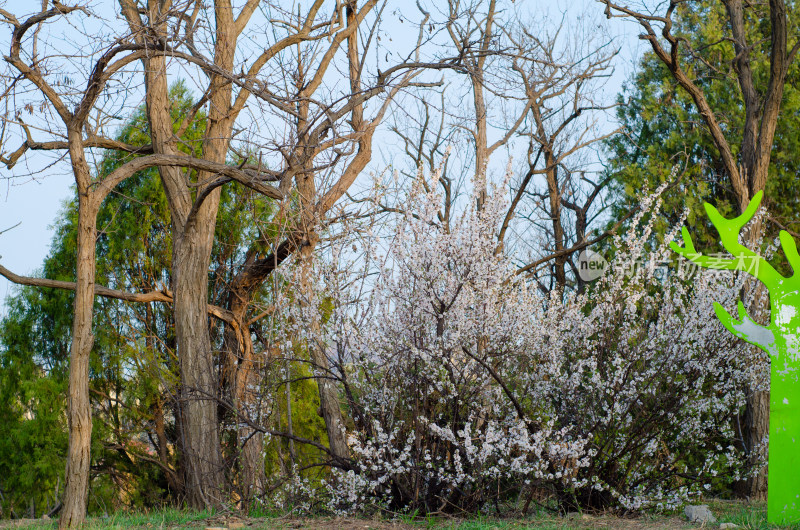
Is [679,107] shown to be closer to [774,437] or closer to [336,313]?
[774,437]

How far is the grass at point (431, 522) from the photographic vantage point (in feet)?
16.3

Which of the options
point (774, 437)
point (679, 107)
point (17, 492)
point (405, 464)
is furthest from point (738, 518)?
point (17, 492)

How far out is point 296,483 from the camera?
576 cm

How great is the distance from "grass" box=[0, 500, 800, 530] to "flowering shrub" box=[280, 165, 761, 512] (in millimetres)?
216

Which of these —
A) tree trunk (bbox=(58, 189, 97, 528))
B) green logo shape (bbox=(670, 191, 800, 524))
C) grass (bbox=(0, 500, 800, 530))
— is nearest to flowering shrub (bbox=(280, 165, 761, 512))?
grass (bbox=(0, 500, 800, 530))

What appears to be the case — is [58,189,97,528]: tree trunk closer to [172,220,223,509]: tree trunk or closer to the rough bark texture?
the rough bark texture

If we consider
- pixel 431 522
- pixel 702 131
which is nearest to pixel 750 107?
pixel 702 131

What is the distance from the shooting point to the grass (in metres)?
4.96

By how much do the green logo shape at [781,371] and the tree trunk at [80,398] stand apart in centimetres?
461

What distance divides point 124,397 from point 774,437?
8533 millimetres

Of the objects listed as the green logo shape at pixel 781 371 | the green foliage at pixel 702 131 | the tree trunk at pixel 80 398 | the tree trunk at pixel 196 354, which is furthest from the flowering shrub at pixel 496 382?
the green foliage at pixel 702 131

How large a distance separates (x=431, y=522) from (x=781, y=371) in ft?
9.19

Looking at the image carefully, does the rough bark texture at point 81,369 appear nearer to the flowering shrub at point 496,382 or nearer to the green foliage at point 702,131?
the flowering shrub at point 496,382

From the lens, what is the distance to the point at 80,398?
520cm
